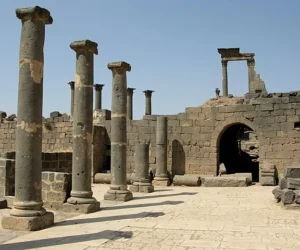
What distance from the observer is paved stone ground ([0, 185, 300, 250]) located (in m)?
6.21

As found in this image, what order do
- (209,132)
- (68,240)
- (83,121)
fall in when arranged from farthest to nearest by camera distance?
(209,132) < (83,121) < (68,240)

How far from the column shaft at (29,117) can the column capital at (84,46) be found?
88.0 inches

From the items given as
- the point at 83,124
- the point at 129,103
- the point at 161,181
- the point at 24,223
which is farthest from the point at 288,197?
the point at 129,103

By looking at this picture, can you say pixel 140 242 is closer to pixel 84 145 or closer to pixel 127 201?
pixel 84 145

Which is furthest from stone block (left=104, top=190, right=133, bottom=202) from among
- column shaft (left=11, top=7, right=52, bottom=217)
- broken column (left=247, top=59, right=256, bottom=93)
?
broken column (left=247, top=59, right=256, bottom=93)

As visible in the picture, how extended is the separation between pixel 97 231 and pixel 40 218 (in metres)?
1.21

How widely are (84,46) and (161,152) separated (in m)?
8.80

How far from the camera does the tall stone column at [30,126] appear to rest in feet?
24.5

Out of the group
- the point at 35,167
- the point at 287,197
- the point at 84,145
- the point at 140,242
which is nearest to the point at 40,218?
the point at 35,167

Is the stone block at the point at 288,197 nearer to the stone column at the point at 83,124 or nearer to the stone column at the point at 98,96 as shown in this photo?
the stone column at the point at 83,124

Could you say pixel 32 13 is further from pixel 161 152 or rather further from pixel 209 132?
pixel 209 132

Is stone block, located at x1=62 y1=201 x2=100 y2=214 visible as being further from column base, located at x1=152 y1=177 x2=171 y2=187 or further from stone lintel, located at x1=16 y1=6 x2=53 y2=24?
column base, located at x1=152 y1=177 x2=171 y2=187

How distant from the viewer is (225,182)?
15984 mm

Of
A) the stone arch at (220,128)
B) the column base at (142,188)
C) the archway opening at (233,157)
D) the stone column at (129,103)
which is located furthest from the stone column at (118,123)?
the stone column at (129,103)
